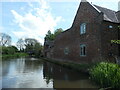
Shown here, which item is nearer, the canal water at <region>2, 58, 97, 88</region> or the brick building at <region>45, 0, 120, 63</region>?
the canal water at <region>2, 58, 97, 88</region>

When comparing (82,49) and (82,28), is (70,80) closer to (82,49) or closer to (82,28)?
(82,49)

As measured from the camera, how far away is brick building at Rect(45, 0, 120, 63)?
12.5 m

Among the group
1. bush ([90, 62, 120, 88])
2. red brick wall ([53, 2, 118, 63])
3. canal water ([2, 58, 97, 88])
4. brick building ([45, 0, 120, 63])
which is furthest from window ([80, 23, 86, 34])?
bush ([90, 62, 120, 88])

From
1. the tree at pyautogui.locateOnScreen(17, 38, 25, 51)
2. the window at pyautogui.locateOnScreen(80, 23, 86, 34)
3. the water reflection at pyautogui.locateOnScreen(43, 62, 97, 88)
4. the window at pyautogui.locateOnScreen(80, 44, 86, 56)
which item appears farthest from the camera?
the tree at pyautogui.locateOnScreen(17, 38, 25, 51)

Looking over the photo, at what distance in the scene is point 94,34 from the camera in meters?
13.3

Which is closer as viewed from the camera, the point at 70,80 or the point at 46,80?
the point at 70,80

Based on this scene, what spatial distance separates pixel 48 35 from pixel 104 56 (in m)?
51.5

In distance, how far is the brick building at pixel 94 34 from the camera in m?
12.5

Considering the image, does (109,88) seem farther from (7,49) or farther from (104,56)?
(7,49)

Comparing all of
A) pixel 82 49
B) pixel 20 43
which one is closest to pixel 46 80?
pixel 82 49

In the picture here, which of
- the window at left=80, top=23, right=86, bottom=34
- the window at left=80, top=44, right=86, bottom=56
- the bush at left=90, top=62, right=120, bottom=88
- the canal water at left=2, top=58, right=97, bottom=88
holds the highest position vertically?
the window at left=80, top=23, right=86, bottom=34

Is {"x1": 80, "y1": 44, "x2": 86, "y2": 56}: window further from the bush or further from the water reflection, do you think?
the bush

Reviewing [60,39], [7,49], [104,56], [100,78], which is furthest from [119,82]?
[7,49]

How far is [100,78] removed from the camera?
22.7 ft
